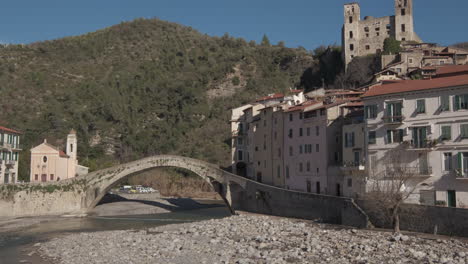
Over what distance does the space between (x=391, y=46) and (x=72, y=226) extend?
5137 cm

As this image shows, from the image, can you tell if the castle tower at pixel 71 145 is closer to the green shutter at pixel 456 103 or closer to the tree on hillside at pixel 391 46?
the tree on hillside at pixel 391 46

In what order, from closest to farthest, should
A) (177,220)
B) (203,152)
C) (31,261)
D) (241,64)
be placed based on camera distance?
(31,261)
(177,220)
(203,152)
(241,64)

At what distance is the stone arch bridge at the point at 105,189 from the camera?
1782 inches

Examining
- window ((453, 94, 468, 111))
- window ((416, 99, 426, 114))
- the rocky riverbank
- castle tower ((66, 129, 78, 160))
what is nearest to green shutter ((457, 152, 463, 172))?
window ((453, 94, 468, 111))

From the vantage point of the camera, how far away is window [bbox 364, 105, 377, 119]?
36.5 metres

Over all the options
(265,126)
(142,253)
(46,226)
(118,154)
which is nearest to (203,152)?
(118,154)

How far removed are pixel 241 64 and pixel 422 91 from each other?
9090 cm

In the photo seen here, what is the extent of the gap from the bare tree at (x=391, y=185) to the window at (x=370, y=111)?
3.12m

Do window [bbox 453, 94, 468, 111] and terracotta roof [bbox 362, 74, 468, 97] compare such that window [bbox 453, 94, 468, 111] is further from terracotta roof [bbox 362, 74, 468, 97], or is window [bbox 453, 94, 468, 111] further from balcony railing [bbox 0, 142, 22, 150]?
balcony railing [bbox 0, 142, 22, 150]

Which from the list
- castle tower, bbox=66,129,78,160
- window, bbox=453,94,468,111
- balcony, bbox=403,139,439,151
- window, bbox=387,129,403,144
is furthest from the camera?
castle tower, bbox=66,129,78,160

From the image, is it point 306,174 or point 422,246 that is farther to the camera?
point 306,174

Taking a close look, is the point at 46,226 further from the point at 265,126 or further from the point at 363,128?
the point at 363,128

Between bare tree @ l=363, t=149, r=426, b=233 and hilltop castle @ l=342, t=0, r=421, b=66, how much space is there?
4542 centimetres

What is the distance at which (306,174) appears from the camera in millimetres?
44625
